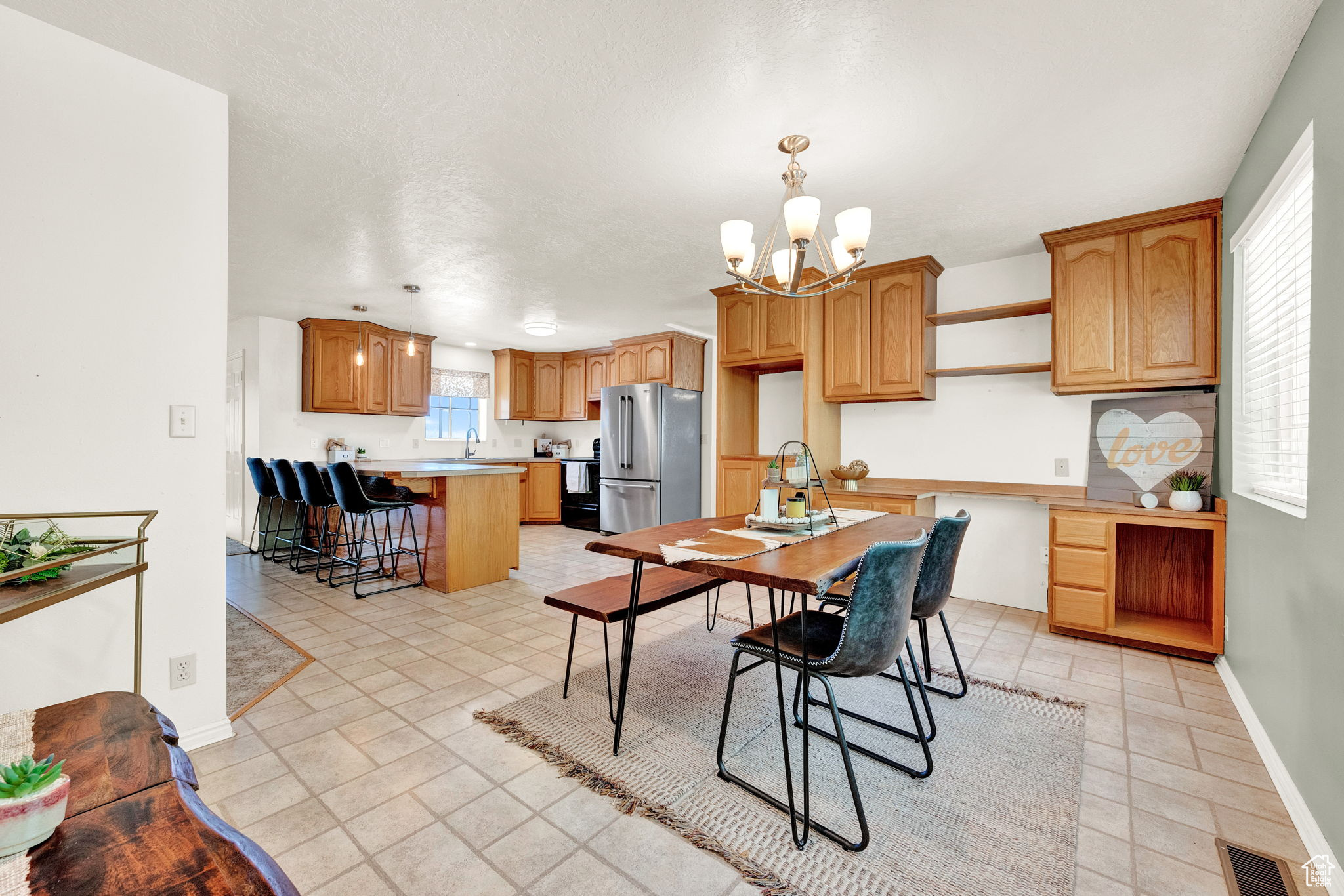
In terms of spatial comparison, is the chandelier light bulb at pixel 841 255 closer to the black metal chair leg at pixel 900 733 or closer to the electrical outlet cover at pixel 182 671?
the black metal chair leg at pixel 900 733

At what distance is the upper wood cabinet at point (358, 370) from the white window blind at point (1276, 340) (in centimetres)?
652

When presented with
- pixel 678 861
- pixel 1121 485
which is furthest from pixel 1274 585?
pixel 678 861

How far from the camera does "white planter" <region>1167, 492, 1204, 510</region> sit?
9.73 ft

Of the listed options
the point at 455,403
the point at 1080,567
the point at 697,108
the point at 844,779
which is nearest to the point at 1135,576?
the point at 1080,567

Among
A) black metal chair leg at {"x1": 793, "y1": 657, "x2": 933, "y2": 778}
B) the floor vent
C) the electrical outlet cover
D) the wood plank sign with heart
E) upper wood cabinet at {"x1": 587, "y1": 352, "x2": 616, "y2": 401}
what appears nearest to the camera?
the floor vent

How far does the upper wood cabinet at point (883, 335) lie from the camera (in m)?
3.89


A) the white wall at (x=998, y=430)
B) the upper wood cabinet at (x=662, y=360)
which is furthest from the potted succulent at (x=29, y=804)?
the upper wood cabinet at (x=662, y=360)

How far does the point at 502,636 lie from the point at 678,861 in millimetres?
1953

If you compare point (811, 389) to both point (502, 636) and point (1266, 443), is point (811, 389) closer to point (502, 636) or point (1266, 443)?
point (1266, 443)

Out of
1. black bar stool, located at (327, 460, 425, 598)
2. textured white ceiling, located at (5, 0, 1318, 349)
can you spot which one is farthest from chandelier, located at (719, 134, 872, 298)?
black bar stool, located at (327, 460, 425, 598)

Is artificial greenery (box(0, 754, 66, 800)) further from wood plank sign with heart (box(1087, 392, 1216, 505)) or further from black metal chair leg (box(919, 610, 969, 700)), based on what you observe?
wood plank sign with heart (box(1087, 392, 1216, 505))

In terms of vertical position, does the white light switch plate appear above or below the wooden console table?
above

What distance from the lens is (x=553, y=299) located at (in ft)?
16.4

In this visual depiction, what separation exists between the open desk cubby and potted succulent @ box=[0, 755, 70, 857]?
3.83 meters
